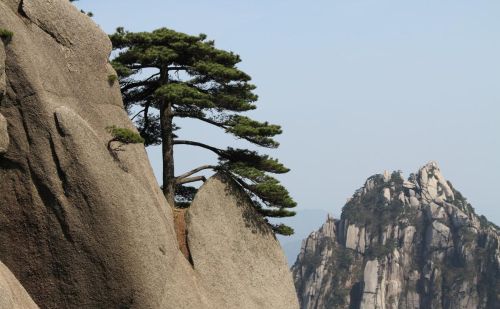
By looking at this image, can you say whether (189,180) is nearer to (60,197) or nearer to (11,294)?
(60,197)

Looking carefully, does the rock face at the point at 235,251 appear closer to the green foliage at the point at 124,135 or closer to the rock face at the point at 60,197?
the rock face at the point at 60,197

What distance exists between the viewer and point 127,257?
24.7 meters

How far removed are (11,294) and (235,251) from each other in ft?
32.7

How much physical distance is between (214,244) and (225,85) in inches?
292

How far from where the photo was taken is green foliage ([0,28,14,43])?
23.7m

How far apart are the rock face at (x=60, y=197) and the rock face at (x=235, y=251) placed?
2.66 metres

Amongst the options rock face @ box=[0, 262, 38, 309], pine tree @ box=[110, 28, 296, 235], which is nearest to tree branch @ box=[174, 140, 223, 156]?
pine tree @ box=[110, 28, 296, 235]

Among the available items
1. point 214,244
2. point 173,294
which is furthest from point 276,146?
point 173,294

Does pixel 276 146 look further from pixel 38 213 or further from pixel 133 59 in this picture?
pixel 38 213

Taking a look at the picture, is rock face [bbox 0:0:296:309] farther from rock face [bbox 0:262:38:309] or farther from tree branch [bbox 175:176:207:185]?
tree branch [bbox 175:176:207:185]

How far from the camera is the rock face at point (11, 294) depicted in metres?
20.4

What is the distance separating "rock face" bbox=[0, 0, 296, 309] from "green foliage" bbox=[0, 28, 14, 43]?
0.11m

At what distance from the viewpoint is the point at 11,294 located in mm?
21062

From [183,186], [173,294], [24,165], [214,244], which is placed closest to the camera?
[24,165]
